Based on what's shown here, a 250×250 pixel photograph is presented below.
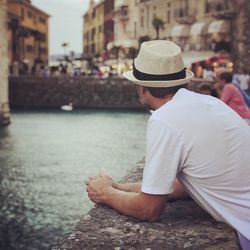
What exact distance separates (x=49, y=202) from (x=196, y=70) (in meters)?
29.0

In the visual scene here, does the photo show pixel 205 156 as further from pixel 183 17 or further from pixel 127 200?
pixel 183 17

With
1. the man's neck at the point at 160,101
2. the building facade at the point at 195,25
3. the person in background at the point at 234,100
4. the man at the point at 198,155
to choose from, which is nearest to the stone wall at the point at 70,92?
the building facade at the point at 195,25

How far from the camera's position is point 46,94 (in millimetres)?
45656

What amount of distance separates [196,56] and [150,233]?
41.5 m

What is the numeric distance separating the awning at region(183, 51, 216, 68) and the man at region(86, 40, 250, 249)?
38891 mm

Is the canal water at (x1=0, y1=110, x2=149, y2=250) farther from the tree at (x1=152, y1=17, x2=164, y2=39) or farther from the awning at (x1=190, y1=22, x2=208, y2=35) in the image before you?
the tree at (x1=152, y1=17, x2=164, y2=39)

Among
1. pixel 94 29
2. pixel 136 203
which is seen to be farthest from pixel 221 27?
pixel 94 29

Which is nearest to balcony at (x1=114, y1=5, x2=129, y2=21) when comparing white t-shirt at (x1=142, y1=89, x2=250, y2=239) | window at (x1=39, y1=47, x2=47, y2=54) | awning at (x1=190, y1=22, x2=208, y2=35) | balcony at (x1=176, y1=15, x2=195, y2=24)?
balcony at (x1=176, y1=15, x2=195, y2=24)

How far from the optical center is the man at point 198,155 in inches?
110

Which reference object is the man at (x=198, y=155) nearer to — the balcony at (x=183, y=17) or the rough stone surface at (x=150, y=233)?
the rough stone surface at (x=150, y=233)

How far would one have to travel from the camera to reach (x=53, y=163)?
22672mm

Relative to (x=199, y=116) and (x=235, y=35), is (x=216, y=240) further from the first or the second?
(x=235, y=35)

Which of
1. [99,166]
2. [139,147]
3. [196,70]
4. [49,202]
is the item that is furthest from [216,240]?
[196,70]

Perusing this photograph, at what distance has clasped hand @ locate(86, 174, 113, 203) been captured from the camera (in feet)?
10.9
